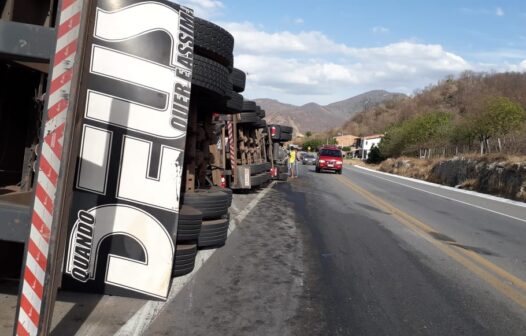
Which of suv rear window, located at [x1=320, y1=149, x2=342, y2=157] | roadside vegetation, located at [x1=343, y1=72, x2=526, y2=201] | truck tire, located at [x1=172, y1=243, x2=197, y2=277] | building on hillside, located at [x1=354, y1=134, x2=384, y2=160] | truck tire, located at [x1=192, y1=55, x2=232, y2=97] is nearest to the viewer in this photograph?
truck tire, located at [x1=172, y1=243, x2=197, y2=277]

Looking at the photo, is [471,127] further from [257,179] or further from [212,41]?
[212,41]

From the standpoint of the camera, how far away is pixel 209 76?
5.82 meters

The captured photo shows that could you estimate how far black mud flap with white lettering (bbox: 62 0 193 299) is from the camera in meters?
4.52

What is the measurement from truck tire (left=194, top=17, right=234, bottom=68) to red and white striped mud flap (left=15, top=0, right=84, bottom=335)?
2703 mm

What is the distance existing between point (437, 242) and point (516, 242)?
1.96 metres

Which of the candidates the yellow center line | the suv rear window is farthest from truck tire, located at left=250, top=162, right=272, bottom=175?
the suv rear window

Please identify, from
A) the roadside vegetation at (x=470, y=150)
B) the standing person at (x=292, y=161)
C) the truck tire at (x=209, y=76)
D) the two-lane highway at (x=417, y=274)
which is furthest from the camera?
the roadside vegetation at (x=470, y=150)

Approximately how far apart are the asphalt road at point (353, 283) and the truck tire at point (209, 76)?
2.12 m

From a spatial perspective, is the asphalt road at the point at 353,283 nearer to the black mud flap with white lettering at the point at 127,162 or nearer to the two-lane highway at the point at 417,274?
the two-lane highway at the point at 417,274

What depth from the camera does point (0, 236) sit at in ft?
11.3

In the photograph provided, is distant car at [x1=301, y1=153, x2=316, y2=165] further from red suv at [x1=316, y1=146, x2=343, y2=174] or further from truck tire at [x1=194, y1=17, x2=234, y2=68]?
truck tire at [x1=194, y1=17, x2=234, y2=68]

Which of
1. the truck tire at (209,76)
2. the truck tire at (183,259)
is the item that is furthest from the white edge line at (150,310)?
the truck tire at (209,76)

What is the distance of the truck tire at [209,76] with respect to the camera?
5.66 meters

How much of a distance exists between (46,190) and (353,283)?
357 centimetres
